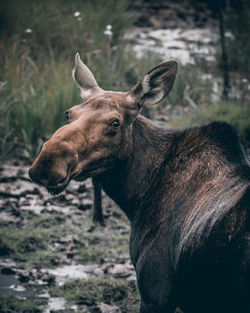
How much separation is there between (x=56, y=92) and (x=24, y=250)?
310cm

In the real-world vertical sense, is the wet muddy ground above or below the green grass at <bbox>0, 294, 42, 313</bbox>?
below

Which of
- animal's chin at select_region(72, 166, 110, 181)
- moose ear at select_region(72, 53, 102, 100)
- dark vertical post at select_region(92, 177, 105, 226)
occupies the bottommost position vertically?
dark vertical post at select_region(92, 177, 105, 226)

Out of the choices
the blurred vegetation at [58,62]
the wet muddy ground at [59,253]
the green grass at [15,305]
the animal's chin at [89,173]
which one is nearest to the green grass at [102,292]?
the wet muddy ground at [59,253]

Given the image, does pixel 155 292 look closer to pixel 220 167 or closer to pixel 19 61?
pixel 220 167

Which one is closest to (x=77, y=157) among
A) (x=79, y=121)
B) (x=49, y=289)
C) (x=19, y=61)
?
(x=79, y=121)

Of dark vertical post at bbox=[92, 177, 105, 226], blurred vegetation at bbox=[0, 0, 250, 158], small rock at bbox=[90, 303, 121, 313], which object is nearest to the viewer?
dark vertical post at bbox=[92, 177, 105, 226]

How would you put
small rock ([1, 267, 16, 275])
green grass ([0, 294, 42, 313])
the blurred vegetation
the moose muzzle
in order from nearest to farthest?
1. the moose muzzle
2. green grass ([0, 294, 42, 313])
3. small rock ([1, 267, 16, 275])
4. the blurred vegetation

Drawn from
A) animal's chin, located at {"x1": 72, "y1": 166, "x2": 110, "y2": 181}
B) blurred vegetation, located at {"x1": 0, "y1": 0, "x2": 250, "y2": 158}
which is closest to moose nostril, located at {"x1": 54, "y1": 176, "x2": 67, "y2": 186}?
animal's chin, located at {"x1": 72, "y1": 166, "x2": 110, "y2": 181}

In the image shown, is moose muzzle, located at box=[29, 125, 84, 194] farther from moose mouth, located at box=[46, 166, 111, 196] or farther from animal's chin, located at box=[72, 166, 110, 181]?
animal's chin, located at box=[72, 166, 110, 181]

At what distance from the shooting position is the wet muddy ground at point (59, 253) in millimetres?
4695

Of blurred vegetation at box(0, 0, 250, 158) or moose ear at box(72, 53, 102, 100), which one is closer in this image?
moose ear at box(72, 53, 102, 100)

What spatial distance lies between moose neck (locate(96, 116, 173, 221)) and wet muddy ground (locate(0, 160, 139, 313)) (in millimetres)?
553

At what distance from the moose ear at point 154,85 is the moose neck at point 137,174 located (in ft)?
0.67

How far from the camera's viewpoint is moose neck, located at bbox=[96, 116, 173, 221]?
12.3ft
